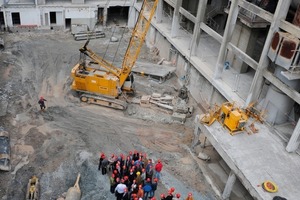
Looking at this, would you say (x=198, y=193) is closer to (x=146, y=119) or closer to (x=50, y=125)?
(x=146, y=119)

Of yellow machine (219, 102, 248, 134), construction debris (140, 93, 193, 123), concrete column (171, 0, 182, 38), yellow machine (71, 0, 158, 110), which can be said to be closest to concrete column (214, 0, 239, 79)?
construction debris (140, 93, 193, 123)

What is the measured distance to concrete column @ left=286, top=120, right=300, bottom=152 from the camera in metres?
18.8

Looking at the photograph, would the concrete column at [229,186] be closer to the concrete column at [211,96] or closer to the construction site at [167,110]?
the construction site at [167,110]

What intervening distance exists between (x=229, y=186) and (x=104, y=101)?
12137 mm

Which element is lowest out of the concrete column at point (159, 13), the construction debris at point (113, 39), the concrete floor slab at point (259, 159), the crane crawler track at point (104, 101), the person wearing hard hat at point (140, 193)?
the crane crawler track at point (104, 101)

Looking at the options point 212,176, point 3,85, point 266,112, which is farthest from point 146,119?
point 3,85

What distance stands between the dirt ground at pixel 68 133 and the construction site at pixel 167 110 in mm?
77

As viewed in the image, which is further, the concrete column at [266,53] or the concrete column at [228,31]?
the concrete column at [228,31]

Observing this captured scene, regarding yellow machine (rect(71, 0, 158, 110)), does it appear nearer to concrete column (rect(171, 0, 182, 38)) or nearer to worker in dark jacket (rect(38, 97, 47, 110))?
worker in dark jacket (rect(38, 97, 47, 110))

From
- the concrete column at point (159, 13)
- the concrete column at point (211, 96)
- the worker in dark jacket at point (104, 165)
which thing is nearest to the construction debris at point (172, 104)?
the concrete column at point (211, 96)

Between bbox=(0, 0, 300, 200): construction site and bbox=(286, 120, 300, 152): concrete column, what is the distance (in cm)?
6

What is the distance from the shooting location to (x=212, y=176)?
20.8 m

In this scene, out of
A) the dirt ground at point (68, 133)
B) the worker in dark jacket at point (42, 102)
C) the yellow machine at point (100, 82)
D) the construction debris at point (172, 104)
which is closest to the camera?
the dirt ground at point (68, 133)

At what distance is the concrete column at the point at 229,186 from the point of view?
18.4 metres
